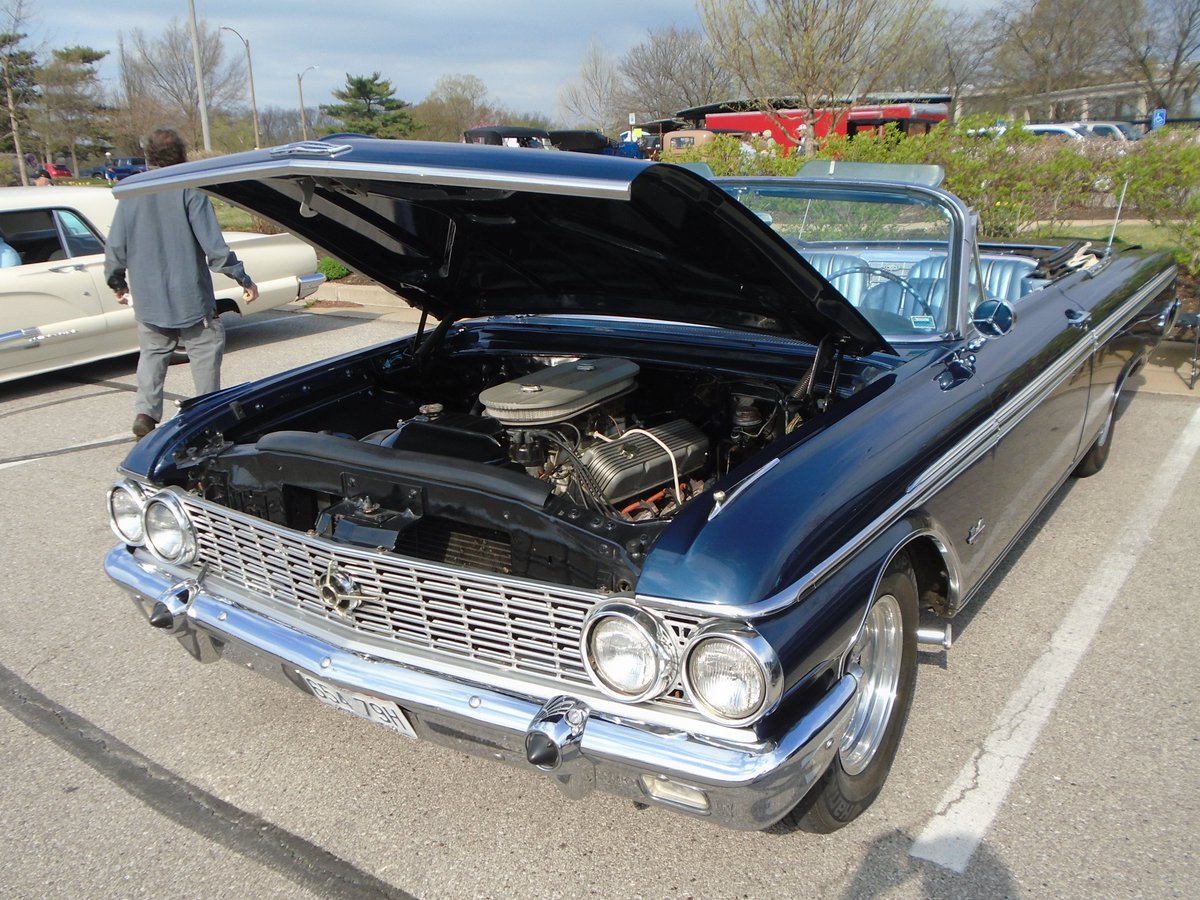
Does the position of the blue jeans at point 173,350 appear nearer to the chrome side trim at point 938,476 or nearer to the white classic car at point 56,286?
the white classic car at point 56,286

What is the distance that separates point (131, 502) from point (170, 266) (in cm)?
298

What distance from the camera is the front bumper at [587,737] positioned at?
1.83 meters

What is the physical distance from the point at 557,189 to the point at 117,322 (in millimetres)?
7022

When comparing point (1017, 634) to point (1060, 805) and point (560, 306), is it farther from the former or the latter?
point (560, 306)

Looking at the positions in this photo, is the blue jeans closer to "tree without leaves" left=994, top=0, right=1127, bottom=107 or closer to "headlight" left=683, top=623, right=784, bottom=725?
"headlight" left=683, top=623, right=784, bottom=725

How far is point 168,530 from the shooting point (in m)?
2.72

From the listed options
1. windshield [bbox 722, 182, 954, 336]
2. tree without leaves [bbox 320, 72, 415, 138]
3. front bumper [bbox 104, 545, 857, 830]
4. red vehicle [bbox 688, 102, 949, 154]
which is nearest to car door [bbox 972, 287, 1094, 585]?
windshield [bbox 722, 182, 954, 336]

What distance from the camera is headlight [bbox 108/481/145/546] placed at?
276 cm

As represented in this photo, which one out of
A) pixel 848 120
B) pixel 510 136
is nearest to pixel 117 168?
pixel 510 136

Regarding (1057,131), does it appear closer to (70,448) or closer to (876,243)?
(876,243)

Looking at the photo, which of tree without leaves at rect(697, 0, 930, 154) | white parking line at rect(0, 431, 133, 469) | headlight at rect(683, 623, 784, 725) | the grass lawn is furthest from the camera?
tree without leaves at rect(697, 0, 930, 154)

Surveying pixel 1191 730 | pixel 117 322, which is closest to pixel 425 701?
pixel 1191 730

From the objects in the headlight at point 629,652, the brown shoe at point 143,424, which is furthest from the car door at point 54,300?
the headlight at point 629,652

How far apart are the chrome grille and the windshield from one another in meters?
1.73
